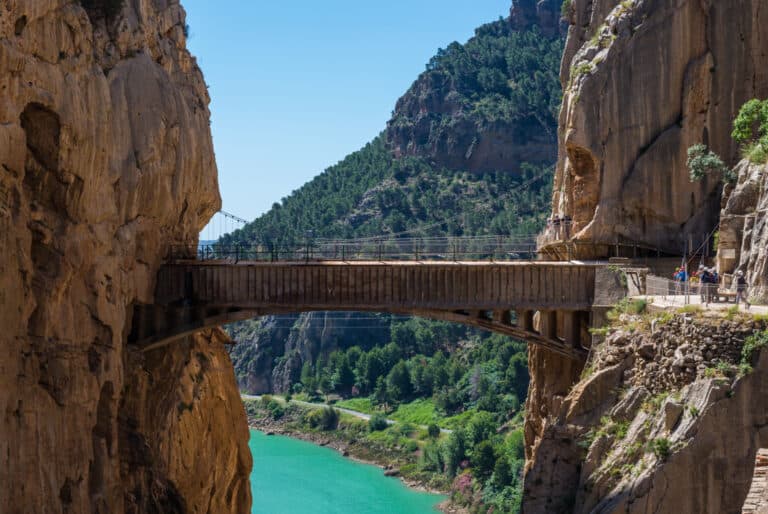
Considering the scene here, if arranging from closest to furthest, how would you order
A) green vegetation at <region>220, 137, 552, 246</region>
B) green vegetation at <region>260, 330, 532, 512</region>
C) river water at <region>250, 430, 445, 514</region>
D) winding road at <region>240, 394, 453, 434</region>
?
river water at <region>250, 430, 445, 514</region>, green vegetation at <region>260, 330, 532, 512</region>, winding road at <region>240, 394, 453, 434</region>, green vegetation at <region>220, 137, 552, 246</region>

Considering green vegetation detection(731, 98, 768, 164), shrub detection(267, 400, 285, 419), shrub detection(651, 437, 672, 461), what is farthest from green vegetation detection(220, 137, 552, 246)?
shrub detection(651, 437, 672, 461)

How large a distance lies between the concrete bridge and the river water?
3973 centimetres

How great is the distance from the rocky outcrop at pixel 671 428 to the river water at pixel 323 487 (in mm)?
45638

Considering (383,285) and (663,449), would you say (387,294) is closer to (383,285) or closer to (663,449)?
(383,285)

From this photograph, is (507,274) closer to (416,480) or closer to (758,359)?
(758,359)

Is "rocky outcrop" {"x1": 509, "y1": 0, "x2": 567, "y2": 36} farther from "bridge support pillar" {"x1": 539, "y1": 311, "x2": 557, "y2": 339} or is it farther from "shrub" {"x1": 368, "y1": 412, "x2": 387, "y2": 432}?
"bridge support pillar" {"x1": 539, "y1": 311, "x2": 557, "y2": 339}

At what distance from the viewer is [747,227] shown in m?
25.4

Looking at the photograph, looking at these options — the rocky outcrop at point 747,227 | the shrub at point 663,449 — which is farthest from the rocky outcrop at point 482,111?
the shrub at point 663,449

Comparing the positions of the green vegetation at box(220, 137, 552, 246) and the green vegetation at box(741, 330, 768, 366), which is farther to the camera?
the green vegetation at box(220, 137, 552, 246)

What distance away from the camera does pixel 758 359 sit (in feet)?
68.5

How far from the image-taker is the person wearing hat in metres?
22.7

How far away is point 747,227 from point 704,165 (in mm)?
5182

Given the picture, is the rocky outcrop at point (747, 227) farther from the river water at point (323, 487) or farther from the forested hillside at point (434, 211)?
the forested hillside at point (434, 211)

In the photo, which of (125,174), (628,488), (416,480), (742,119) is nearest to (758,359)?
(628,488)
